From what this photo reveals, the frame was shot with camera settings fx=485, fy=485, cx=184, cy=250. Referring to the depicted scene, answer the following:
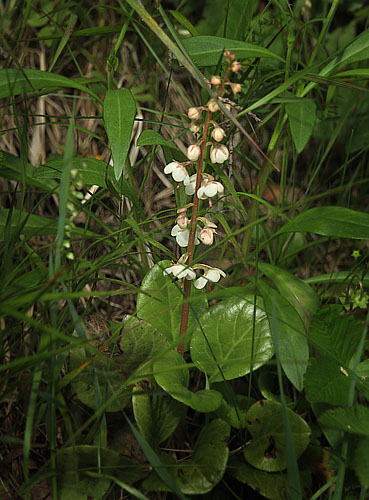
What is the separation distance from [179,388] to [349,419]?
0.40 m

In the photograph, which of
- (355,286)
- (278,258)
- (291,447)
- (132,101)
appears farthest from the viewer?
(278,258)

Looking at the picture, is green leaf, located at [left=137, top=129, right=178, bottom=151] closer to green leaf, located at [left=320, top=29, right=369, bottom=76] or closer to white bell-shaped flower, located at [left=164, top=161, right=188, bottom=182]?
white bell-shaped flower, located at [left=164, top=161, right=188, bottom=182]

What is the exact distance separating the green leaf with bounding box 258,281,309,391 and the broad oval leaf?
20cm

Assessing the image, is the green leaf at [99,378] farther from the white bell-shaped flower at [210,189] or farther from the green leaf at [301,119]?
the green leaf at [301,119]

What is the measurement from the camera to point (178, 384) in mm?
1164

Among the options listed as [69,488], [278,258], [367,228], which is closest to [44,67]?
[278,258]

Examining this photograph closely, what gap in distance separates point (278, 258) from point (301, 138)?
594 millimetres

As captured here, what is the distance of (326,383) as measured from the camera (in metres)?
1.15

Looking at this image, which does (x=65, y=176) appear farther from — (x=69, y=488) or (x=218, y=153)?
(x=69, y=488)

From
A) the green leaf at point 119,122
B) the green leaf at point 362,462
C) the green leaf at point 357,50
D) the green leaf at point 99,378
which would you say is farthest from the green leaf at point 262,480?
the green leaf at point 357,50

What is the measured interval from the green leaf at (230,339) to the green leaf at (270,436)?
4.6 inches

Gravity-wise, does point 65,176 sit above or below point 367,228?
above

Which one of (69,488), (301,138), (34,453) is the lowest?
(34,453)

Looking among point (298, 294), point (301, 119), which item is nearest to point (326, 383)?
point (298, 294)
